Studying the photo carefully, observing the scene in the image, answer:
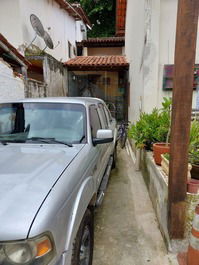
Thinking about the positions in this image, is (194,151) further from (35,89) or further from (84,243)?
(35,89)

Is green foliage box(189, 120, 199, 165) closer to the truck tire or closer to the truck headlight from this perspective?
the truck tire

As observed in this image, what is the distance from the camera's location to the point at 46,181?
4.94 feet

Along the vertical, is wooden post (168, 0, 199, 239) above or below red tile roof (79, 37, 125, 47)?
below

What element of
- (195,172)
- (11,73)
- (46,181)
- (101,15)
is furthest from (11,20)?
(101,15)

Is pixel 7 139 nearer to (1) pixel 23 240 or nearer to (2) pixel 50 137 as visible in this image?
(2) pixel 50 137

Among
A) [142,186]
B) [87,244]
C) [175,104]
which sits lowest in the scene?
[142,186]

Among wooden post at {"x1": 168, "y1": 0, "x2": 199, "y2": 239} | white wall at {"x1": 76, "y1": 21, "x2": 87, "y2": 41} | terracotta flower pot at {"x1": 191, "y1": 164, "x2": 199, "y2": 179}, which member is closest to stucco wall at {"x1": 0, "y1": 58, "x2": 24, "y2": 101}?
wooden post at {"x1": 168, "y1": 0, "x2": 199, "y2": 239}

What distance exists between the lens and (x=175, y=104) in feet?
6.92

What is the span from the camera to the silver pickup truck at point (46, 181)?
45.1 inches

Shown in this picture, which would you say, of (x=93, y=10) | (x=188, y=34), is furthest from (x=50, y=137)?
(x=93, y=10)

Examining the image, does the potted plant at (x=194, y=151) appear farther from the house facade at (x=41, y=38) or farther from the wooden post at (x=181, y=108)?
the house facade at (x=41, y=38)

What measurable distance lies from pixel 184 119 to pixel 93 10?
63.3 feet

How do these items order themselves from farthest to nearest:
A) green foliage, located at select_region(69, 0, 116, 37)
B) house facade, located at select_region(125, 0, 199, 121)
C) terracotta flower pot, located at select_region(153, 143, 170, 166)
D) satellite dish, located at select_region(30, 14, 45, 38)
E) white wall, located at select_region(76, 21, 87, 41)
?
1. green foliage, located at select_region(69, 0, 116, 37)
2. white wall, located at select_region(76, 21, 87, 41)
3. satellite dish, located at select_region(30, 14, 45, 38)
4. house facade, located at select_region(125, 0, 199, 121)
5. terracotta flower pot, located at select_region(153, 143, 170, 166)

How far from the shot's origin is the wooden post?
197 cm
